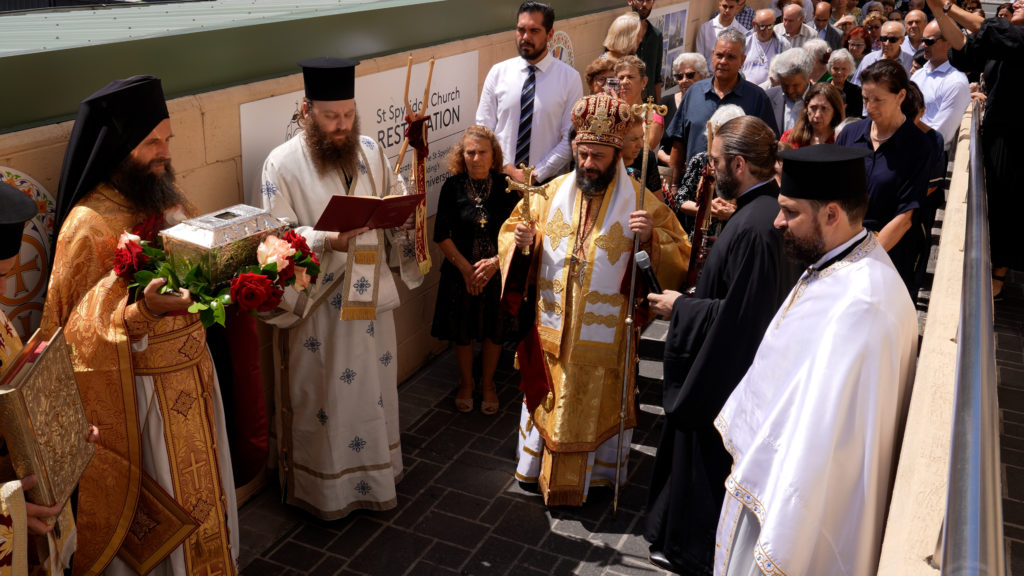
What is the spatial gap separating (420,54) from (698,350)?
3.26m

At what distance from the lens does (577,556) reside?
4922mm

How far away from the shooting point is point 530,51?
7066 millimetres

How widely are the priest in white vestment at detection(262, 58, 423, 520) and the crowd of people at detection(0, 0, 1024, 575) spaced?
0.05 ft

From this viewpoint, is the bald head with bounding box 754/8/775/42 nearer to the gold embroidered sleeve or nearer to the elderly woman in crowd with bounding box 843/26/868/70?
the elderly woman in crowd with bounding box 843/26/868/70

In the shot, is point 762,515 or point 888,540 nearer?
point 888,540

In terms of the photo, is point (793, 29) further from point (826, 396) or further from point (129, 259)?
point (129, 259)

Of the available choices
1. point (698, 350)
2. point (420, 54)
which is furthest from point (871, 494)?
point (420, 54)

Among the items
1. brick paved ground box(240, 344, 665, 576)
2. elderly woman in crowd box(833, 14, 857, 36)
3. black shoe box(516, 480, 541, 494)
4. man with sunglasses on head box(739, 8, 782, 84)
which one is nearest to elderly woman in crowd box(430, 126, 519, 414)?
brick paved ground box(240, 344, 665, 576)

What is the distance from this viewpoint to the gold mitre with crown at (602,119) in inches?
192

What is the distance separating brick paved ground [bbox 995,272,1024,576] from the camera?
502 cm

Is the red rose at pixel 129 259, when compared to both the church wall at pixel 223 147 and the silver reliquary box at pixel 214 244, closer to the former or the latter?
the silver reliquary box at pixel 214 244

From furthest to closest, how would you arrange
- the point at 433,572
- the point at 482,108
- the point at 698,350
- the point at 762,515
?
the point at 482,108 < the point at 433,572 < the point at 698,350 < the point at 762,515

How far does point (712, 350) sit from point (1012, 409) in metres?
3.64

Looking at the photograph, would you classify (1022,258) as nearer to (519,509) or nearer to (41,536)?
(519,509)
